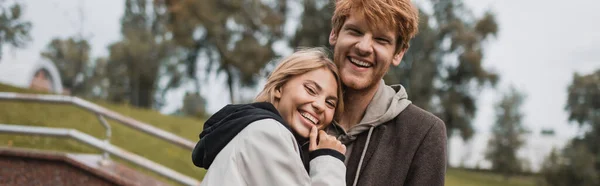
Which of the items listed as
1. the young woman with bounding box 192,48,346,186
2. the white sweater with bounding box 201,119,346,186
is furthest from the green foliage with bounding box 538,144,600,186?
the white sweater with bounding box 201,119,346,186

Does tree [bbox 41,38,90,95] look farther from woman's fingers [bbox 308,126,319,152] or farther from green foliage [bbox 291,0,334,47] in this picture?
woman's fingers [bbox 308,126,319,152]

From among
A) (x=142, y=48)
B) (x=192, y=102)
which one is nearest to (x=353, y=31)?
(x=142, y=48)

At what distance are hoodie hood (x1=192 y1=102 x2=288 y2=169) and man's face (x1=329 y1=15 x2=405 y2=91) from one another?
1.43 feet

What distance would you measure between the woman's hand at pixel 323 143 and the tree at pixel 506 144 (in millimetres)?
38682

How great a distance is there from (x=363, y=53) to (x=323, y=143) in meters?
0.45

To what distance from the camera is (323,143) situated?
2.38 metres

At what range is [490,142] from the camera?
39.9 metres

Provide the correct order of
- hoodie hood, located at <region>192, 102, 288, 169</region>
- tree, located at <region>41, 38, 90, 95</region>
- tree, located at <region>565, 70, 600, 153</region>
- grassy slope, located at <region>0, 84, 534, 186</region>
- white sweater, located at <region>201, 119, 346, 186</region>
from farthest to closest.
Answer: tree, located at <region>41, 38, 90, 95</region> < tree, located at <region>565, 70, 600, 153</region> < grassy slope, located at <region>0, 84, 534, 186</region> < hoodie hood, located at <region>192, 102, 288, 169</region> < white sweater, located at <region>201, 119, 346, 186</region>

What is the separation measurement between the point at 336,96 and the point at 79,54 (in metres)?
52.5

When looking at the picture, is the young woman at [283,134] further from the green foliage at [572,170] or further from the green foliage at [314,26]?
the green foliage at [572,170]

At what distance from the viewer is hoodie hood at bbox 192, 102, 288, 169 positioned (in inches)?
86.7

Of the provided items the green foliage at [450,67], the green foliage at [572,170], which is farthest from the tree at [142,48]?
the green foliage at [572,170]

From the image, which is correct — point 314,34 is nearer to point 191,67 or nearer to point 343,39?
point 191,67

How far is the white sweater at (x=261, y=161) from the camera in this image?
80.5 inches
